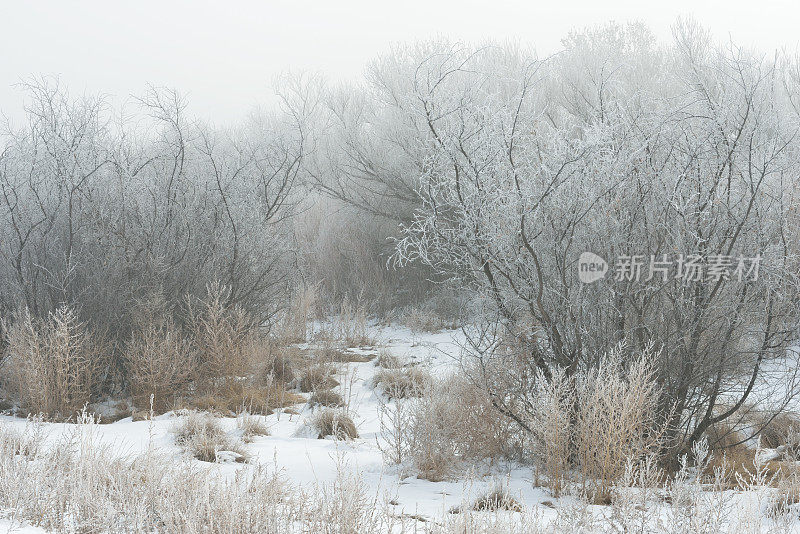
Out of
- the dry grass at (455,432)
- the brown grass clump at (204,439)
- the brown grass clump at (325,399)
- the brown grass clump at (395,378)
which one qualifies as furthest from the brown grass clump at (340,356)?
the dry grass at (455,432)

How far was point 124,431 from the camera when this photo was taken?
19.5ft

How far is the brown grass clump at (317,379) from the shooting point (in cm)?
779

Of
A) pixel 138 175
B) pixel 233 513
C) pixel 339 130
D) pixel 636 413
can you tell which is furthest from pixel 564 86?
pixel 233 513

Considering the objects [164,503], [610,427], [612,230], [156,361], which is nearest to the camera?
[164,503]

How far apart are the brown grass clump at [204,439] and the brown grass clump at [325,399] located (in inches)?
55.2

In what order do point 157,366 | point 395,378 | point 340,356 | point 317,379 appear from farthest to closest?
1. point 340,356
2. point 317,379
3. point 395,378
4. point 157,366

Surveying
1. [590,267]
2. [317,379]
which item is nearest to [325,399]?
[317,379]

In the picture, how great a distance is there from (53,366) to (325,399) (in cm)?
257

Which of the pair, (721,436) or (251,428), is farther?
(251,428)

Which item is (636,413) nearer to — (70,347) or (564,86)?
(70,347)

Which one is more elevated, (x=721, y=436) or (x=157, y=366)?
(x=157, y=366)

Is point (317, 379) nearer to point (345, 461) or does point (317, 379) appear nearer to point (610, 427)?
Answer: point (345, 461)

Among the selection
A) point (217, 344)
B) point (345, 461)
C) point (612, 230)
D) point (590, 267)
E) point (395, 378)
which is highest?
point (612, 230)

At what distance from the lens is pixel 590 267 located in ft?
15.2
